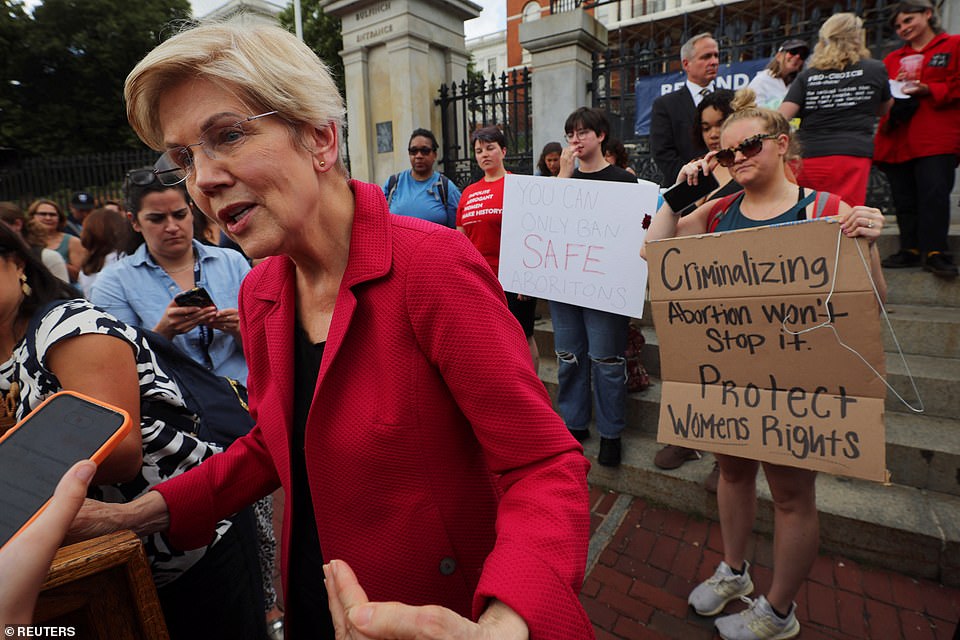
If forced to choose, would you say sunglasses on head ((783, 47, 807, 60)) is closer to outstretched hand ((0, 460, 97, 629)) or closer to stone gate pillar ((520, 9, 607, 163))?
stone gate pillar ((520, 9, 607, 163))

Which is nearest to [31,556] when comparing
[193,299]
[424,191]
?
[193,299]

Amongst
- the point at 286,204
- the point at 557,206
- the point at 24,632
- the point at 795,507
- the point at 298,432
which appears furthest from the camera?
the point at 557,206

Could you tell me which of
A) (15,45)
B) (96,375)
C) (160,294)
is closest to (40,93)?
(15,45)

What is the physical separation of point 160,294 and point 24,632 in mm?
2089

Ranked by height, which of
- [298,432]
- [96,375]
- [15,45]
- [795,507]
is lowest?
[795,507]

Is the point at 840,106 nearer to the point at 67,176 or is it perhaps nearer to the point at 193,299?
the point at 193,299

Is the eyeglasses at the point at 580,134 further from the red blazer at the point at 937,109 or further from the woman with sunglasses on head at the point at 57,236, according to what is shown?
the woman with sunglasses on head at the point at 57,236

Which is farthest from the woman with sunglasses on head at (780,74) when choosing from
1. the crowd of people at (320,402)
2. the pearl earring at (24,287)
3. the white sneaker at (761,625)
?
the pearl earring at (24,287)

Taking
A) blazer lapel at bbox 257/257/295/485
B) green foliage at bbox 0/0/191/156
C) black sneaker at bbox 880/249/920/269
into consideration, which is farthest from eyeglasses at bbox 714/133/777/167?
green foliage at bbox 0/0/191/156

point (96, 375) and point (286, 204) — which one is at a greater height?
point (286, 204)

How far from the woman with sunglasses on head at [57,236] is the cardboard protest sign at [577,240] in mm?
5214

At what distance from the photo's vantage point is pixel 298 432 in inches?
48.6

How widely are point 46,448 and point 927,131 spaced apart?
5.44 meters

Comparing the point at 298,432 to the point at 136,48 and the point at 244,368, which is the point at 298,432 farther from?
the point at 136,48
